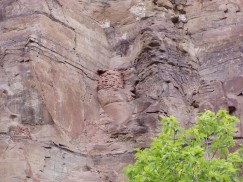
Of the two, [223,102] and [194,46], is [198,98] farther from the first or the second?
[194,46]

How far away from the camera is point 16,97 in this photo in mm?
14078

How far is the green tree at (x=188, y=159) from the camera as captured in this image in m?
9.84

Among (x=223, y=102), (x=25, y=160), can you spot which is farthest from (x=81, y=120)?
(x=223, y=102)

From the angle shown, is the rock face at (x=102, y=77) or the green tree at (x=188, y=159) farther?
the rock face at (x=102, y=77)

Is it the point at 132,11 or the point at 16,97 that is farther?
the point at 132,11

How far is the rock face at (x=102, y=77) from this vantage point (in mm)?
13789

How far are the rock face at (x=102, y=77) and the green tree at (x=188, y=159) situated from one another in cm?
298

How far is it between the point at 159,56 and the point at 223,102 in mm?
1988

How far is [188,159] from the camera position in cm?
982

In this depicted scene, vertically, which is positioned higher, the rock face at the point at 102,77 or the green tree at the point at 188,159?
the rock face at the point at 102,77

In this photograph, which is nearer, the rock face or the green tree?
the green tree

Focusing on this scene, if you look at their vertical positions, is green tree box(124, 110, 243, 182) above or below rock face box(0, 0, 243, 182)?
below

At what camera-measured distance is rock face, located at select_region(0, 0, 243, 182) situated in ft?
45.2

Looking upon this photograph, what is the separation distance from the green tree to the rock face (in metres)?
2.98
